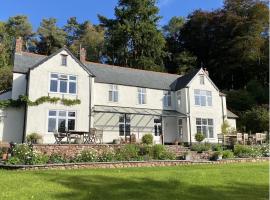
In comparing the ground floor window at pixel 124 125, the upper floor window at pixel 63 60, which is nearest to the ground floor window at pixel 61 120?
the upper floor window at pixel 63 60

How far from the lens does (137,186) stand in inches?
427

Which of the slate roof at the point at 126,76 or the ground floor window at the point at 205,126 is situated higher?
the slate roof at the point at 126,76

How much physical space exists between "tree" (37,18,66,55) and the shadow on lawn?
44.5 meters

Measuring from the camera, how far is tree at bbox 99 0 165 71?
49906 mm

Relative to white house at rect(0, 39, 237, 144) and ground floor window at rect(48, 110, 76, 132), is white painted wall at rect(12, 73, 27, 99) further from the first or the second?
ground floor window at rect(48, 110, 76, 132)

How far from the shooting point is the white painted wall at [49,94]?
77.5 ft

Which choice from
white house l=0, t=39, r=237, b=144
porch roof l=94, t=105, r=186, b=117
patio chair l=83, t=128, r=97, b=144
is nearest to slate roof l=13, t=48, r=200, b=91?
white house l=0, t=39, r=237, b=144

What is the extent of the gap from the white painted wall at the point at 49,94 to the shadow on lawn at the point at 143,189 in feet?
38.9

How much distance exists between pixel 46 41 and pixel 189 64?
24552mm

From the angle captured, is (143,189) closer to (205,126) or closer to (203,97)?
(205,126)

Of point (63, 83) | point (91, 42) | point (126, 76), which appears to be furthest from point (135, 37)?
point (63, 83)

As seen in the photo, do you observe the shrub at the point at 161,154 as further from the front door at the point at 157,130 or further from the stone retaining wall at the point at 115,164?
the front door at the point at 157,130

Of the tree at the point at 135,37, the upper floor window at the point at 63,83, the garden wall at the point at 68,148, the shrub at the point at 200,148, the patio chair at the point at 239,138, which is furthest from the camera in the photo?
the tree at the point at 135,37

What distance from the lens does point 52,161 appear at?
16625mm
